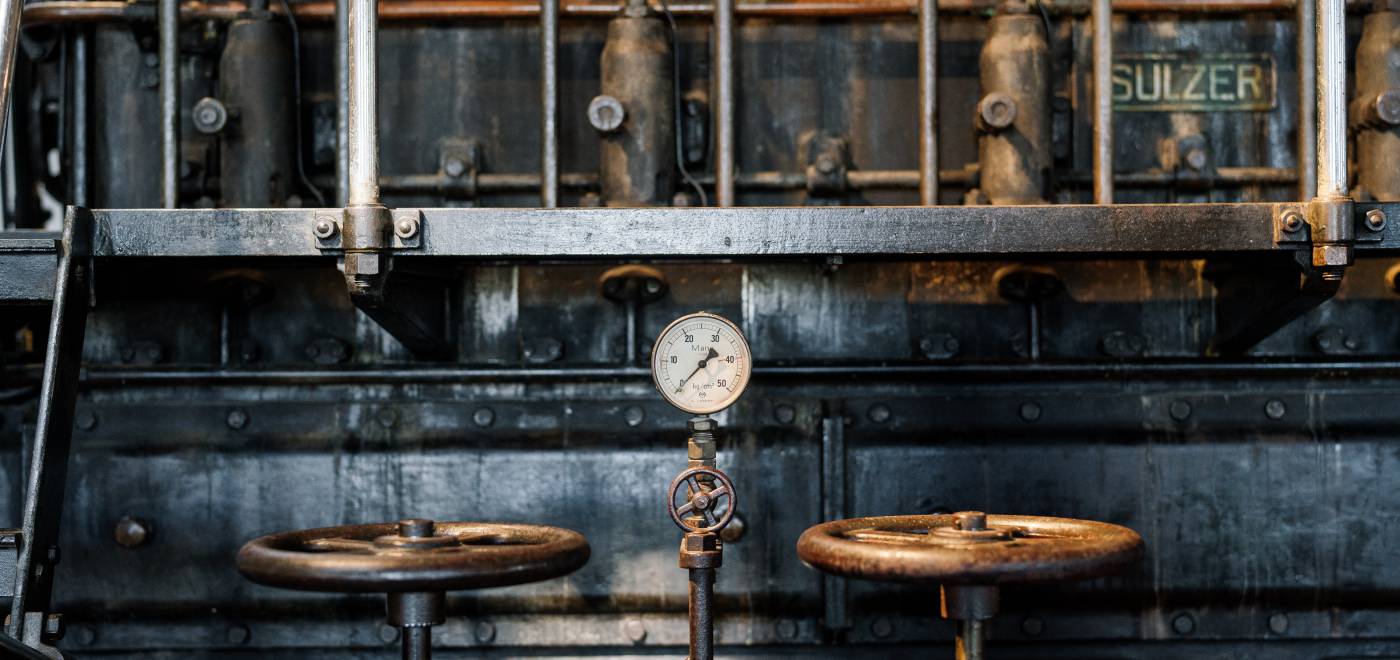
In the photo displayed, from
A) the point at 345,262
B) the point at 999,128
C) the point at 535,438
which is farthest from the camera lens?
the point at 535,438

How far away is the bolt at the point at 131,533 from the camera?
3.02m

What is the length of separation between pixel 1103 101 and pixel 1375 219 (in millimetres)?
586

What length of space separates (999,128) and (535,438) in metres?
1.31

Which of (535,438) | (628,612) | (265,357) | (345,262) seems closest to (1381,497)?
(628,612)

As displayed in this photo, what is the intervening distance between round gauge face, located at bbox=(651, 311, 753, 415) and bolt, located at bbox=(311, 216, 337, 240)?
68cm

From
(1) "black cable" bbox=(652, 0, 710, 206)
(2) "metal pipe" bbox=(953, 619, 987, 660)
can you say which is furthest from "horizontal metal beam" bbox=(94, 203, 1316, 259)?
(2) "metal pipe" bbox=(953, 619, 987, 660)

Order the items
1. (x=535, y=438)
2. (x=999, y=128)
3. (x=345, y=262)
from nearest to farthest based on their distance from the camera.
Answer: (x=345, y=262) → (x=999, y=128) → (x=535, y=438)

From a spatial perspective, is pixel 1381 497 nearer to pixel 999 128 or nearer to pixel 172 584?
pixel 999 128

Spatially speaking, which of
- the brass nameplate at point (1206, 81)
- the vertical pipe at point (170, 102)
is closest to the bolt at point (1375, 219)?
the brass nameplate at point (1206, 81)

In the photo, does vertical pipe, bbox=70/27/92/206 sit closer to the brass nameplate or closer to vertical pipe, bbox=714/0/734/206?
vertical pipe, bbox=714/0/734/206

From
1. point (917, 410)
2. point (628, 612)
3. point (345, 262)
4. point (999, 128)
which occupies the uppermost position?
point (999, 128)

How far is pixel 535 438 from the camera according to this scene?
10.1ft

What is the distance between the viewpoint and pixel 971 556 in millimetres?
1989

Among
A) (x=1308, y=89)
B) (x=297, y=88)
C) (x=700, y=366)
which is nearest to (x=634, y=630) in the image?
(x=700, y=366)
